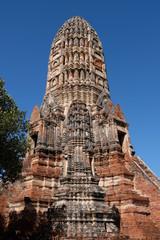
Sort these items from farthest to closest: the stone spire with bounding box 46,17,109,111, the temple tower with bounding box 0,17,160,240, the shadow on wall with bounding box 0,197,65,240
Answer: the stone spire with bounding box 46,17,109,111 < the temple tower with bounding box 0,17,160,240 < the shadow on wall with bounding box 0,197,65,240

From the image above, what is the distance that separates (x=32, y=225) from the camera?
44.9 ft

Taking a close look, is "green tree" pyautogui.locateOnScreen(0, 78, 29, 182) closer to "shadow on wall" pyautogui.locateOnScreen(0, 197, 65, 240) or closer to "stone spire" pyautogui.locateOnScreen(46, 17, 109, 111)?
"shadow on wall" pyautogui.locateOnScreen(0, 197, 65, 240)

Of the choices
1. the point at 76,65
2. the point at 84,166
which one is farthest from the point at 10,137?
the point at 76,65

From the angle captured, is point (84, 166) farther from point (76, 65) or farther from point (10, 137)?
point (76, 65)

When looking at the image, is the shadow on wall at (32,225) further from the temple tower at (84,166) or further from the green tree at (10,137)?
the green tree at (10,137)

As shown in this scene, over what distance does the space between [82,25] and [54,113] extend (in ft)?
51.9

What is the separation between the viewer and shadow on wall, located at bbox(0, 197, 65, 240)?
1230cm

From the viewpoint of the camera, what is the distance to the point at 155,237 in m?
13.9

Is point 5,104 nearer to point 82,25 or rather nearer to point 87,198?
point 87,198

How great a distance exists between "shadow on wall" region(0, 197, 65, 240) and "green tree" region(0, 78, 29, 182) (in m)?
2.76

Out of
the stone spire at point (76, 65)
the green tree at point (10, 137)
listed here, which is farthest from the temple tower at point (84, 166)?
the green tree at point (10, 137)

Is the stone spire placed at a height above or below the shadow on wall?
above

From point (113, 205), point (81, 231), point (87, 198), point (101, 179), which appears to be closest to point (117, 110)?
point (101, 179)

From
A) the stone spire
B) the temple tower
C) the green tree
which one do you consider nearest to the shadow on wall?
the temple tower
